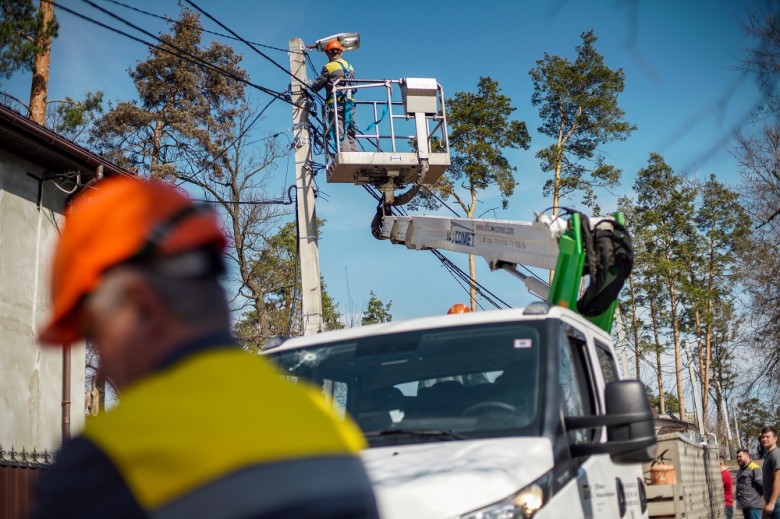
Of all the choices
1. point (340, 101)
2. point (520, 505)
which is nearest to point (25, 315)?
point (340, 101)

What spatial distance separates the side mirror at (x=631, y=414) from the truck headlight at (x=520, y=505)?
0.50 meters

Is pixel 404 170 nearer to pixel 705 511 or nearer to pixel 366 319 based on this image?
pixel 705 511

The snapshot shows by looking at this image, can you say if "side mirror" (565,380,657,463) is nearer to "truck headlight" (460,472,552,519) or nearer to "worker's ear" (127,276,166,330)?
"truck headlight" (460,472,552,519)

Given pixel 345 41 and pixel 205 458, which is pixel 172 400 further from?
pixel 345 41

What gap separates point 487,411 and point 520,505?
0.80 meters

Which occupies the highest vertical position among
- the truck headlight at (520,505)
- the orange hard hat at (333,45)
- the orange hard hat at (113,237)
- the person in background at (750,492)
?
the orange hard hat at (333,45)

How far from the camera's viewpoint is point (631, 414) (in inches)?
155

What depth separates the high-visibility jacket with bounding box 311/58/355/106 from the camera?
14297mm

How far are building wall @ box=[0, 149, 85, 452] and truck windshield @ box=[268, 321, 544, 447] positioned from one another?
10.5m

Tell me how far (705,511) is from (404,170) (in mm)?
6879

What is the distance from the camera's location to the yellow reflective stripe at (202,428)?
1295 millimetres

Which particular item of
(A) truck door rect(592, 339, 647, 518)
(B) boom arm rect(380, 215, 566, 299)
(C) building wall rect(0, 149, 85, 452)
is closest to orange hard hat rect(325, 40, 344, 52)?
(B) boom arm rect(380, 215, 566, 299)

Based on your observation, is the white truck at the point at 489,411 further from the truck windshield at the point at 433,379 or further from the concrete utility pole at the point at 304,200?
the concrete utility pole at the point at 304,200

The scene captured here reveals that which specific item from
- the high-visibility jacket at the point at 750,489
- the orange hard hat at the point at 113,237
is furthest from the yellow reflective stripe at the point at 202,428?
the high-visibility jacket at the point at 750,489
